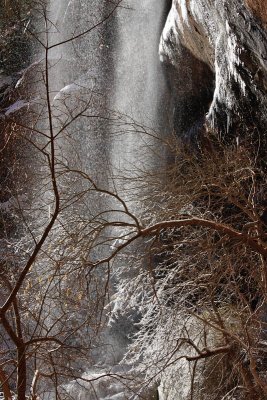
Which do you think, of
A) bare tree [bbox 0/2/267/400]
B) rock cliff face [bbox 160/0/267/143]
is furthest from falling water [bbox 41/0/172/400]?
bare tree [bbox 0/2/267/400]

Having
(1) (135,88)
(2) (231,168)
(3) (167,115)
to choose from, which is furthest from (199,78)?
(2) (231,168)

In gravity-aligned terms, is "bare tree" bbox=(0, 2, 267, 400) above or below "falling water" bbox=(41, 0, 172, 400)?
below

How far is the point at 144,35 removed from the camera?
575 inches

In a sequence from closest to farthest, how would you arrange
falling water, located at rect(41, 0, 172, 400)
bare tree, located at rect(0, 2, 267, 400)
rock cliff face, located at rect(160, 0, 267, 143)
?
bare tree, located at rect(0, 2, 267, 400), rock cliff face, located at rect(160, 0, 267, 143), falling water, located at rect(41, 0, 172, 400)

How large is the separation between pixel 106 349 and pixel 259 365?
4.09m

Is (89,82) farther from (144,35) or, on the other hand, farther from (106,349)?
(106,349)

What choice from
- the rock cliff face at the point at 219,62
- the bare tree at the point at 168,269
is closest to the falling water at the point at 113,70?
the rock cliff face at the point at 219,62

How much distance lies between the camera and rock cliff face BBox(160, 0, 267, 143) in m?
7.17

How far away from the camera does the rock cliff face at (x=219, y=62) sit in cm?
717

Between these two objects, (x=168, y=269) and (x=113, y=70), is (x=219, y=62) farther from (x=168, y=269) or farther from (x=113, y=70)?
(x=113, y=70)

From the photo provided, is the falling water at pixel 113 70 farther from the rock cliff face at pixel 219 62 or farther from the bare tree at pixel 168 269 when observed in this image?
the bare tree at pixel 168 269

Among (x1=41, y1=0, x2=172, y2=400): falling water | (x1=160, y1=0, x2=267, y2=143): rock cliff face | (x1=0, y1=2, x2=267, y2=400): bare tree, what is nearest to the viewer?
(x1=0, y1=2, x2=267, y2=400): bare tree

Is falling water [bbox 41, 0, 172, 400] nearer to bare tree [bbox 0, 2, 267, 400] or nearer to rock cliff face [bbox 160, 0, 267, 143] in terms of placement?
rock cliff face [bbox 160, 0, 267, 143]

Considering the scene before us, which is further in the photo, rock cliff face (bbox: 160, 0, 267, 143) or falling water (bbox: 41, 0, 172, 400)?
falling water (bbox: 41, 0, 172, 400)
